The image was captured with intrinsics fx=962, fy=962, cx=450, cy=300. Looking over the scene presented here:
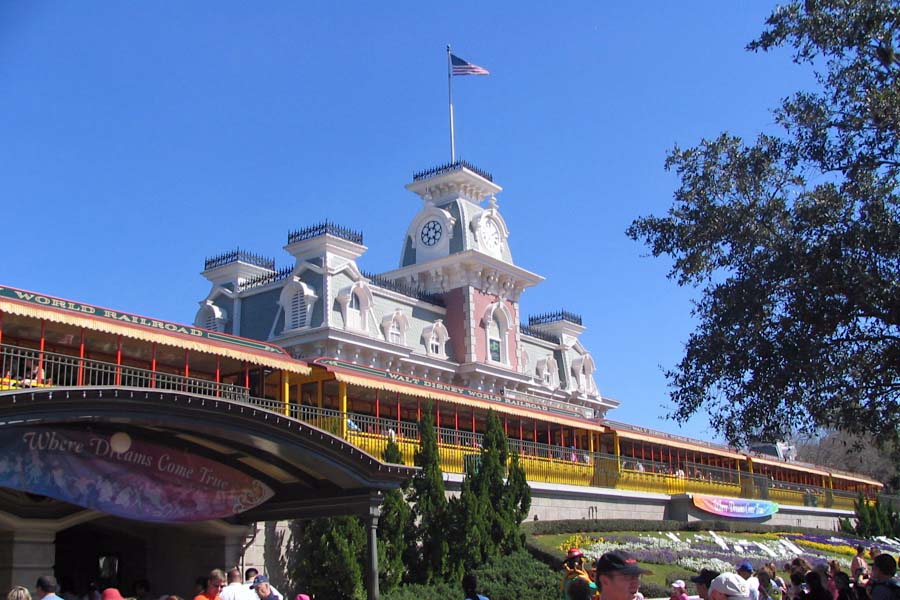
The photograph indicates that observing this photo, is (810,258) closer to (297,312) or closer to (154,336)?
(154,336)

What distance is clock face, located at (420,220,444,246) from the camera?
155ft

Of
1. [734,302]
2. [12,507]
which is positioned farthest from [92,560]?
[734,302]

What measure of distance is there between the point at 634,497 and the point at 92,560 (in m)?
20.1

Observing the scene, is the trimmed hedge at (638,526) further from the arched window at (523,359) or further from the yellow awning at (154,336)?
the arched window at (523,359)

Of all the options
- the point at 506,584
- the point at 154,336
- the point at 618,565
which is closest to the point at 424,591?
the point at 506,584

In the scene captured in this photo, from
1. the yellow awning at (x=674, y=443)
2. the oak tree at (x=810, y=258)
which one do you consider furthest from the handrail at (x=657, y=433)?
the oak tree at (x=810, y=258)

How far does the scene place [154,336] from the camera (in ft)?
72.1

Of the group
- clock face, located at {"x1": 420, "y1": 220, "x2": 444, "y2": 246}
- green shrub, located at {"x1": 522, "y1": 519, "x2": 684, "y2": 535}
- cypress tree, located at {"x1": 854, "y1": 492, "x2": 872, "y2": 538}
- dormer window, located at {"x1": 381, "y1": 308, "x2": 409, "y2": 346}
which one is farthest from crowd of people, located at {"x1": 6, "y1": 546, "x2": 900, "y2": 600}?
cypress tree, located at {"x1": 854, "y1": 492, "x2": 872, "y2": 538}

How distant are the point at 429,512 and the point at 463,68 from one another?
30.1 metres

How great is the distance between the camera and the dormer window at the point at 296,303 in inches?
1528

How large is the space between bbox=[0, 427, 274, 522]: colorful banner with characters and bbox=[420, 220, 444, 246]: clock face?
30.4 meters

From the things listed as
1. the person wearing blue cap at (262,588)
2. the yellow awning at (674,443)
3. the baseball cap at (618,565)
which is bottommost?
the person wearing blue cap at (262,588)

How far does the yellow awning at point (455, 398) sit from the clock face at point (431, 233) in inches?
560

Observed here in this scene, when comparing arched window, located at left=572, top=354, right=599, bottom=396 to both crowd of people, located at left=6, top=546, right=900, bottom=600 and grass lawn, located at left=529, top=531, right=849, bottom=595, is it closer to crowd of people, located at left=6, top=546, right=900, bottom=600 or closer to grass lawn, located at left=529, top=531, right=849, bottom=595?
grass lawn, located at left=529, top=531, right=849, bottom=595
